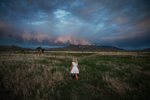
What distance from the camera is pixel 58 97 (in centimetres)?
360

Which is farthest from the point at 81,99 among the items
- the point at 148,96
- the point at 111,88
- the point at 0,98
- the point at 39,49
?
the point at 39,49

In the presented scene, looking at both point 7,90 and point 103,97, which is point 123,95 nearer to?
point 103,97

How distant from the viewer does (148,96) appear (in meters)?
3.39

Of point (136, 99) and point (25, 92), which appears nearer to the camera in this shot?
point (136, 99)

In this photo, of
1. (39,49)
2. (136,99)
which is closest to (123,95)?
(136,99)

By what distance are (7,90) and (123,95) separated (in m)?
6.69

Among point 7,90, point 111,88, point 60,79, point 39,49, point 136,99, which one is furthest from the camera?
point 39,49

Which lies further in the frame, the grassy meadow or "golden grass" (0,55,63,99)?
"golden grass" (0,55,63,99)

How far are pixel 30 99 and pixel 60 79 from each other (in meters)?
2.57

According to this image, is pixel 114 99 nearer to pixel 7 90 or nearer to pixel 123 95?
pixel 123 95

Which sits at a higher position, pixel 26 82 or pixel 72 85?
pixel 26 82

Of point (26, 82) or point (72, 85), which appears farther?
point (72, 85)

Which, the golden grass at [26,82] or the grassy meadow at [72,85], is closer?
the grassy meadow at [72,85]

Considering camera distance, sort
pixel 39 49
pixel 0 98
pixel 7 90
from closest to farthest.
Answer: pixel 0 98 < pixel 7 90 < pixel 39 49
